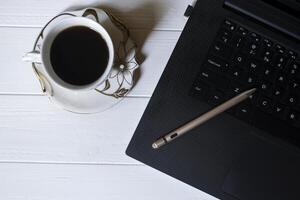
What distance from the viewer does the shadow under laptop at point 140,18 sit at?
1.91 ft

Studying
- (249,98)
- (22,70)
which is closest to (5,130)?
(22,70)

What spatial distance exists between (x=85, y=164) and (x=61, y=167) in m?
0.03

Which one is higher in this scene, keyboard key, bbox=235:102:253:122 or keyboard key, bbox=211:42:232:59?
keyboard key, bbox=211:42:232:59

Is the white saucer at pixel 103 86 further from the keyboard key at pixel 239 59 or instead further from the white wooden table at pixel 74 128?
the keyboard key at pixel 239 59

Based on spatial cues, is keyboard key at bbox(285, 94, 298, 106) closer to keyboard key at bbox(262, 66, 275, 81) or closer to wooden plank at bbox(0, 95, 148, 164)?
keyboard key at bbox(262, 66, 275, 81)

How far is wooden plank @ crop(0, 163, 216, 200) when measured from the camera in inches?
22.5

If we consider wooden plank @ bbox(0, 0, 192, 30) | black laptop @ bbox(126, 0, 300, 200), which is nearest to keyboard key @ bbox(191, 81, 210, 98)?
black laptop @ bbox(126, 0, 300, 200)

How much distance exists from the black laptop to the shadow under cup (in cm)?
9

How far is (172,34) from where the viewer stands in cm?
59

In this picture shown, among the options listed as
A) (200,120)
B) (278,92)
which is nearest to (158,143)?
(200,120)

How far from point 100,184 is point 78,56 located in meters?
0.18

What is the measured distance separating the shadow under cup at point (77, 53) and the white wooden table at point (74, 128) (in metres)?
0.08

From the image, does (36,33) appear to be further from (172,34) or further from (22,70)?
(172,34)

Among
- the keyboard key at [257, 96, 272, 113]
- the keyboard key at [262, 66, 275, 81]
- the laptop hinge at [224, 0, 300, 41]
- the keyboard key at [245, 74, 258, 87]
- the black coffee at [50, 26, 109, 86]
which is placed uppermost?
the laptop hinge at [224, 0, 300, 41]
